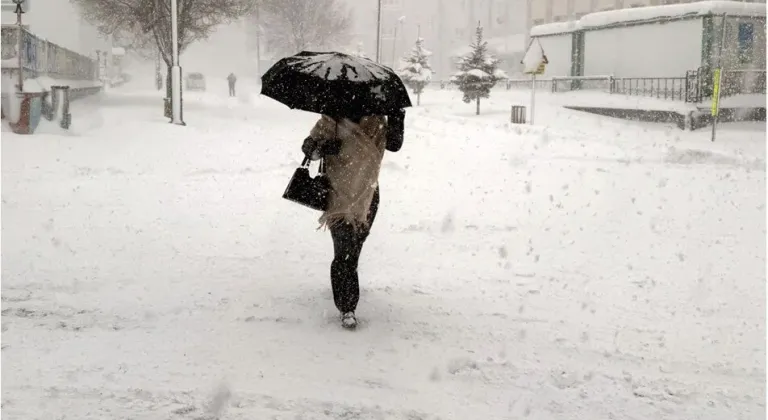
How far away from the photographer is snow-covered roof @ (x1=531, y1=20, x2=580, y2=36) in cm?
3272

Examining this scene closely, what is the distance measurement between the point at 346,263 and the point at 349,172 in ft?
2.24

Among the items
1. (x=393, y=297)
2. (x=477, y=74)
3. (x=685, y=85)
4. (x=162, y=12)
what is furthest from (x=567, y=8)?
(x=393, y=297)

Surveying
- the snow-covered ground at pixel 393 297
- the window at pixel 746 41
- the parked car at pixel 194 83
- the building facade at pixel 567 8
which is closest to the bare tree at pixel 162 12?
the snow-covered ground at pixel 393 297

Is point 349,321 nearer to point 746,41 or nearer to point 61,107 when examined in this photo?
point 61,107

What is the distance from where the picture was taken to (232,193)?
1075cm

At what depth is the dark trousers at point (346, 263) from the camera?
4949 millimetres

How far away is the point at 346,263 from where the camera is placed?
499 centimetres

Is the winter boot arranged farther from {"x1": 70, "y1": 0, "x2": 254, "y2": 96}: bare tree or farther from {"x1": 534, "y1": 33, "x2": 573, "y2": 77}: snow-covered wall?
{"x1": 534, "y1": 33, "x2": 573, "y2": 77}: snow-covered wall

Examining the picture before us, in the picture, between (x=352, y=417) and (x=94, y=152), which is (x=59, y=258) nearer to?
(x=352, y=417)

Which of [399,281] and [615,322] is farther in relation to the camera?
[399,281]

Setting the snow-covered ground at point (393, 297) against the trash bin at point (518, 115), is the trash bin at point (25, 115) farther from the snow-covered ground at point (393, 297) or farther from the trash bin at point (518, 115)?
the trash bin at point (518, 115)

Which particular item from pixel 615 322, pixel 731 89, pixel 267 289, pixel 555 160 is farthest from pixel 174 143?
pixel 731 89

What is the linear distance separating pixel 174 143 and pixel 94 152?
2.11 meters

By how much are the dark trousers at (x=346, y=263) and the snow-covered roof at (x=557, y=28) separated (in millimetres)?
30262
